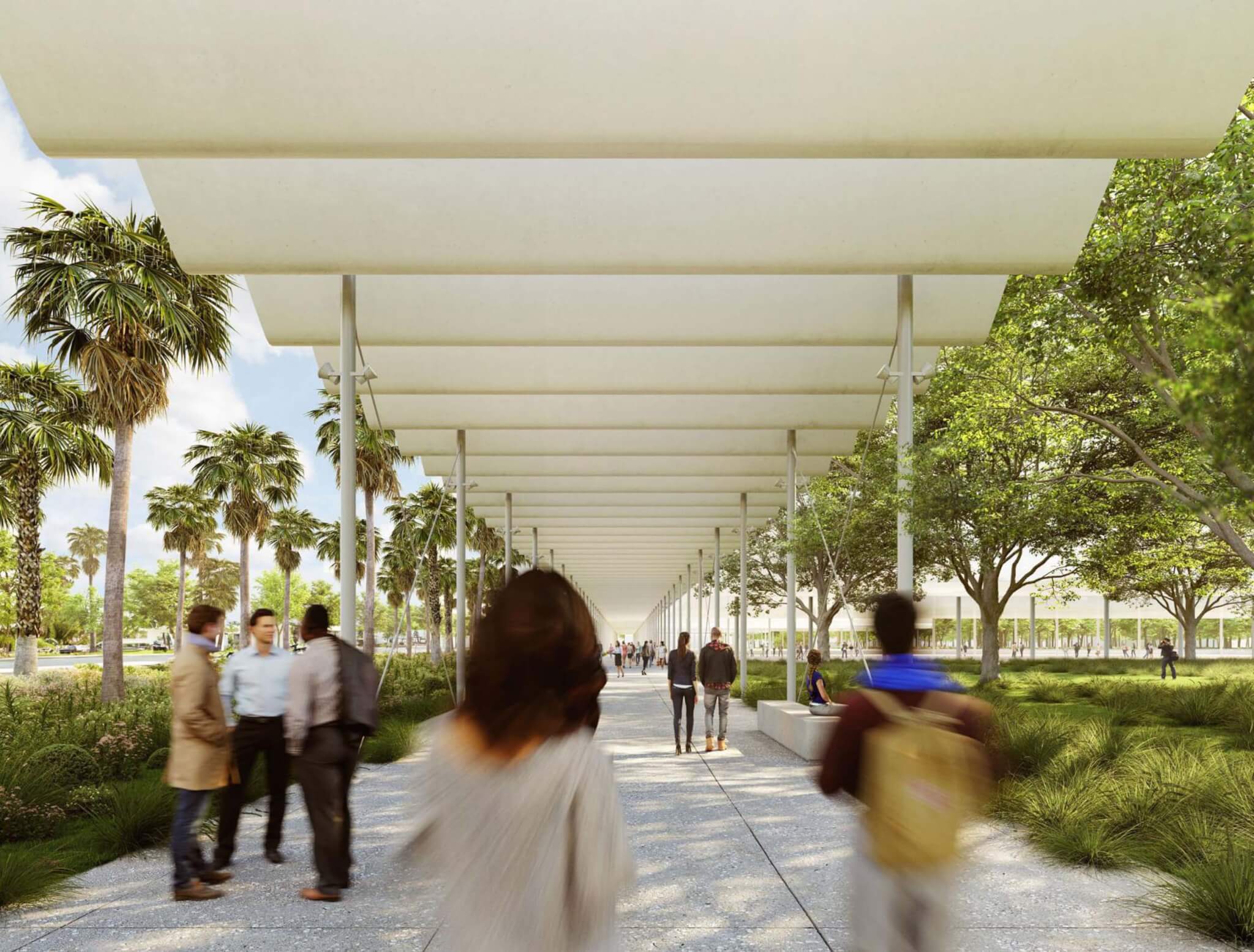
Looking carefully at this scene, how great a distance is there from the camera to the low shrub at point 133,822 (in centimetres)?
716

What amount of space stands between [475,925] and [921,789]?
5.20 ft

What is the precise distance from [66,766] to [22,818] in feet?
8.20

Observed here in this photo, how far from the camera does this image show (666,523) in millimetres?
30938

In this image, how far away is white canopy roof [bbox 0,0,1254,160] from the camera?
6.64 meters

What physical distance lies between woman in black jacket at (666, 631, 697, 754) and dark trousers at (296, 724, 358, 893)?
666 centimetres

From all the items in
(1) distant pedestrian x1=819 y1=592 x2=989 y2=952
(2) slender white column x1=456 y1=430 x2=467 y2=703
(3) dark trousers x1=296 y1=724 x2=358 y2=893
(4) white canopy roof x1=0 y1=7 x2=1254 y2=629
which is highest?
(4) white canopy roof x1=0 y1=7 x2=1254 y2=629

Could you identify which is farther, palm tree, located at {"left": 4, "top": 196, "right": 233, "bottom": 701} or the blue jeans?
palm tree, located at {"left": 4, "top": 196, "right": 233, "bottom": 701}

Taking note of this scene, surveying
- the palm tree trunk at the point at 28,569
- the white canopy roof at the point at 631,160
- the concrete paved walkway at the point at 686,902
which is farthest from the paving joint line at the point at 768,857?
the palm tree trunk at the point at 28,569

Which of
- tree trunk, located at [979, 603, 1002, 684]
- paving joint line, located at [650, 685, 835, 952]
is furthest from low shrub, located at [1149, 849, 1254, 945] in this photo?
tree trunk, located at [979, 603, 1002, 684]

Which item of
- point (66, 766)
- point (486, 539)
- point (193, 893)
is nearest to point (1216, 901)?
point (193, 893)

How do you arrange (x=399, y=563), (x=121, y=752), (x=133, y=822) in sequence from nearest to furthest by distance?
1. (x=133, y=822)
2. (x=121, y=752)
3. (x=399, y=563)

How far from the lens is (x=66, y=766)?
33.1 feet

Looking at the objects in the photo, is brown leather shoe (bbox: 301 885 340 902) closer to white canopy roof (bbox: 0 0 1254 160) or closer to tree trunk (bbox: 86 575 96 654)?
white canopy roof (bbox: 0 0 1254 160)

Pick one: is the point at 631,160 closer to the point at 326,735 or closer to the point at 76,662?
the point at 326,735
